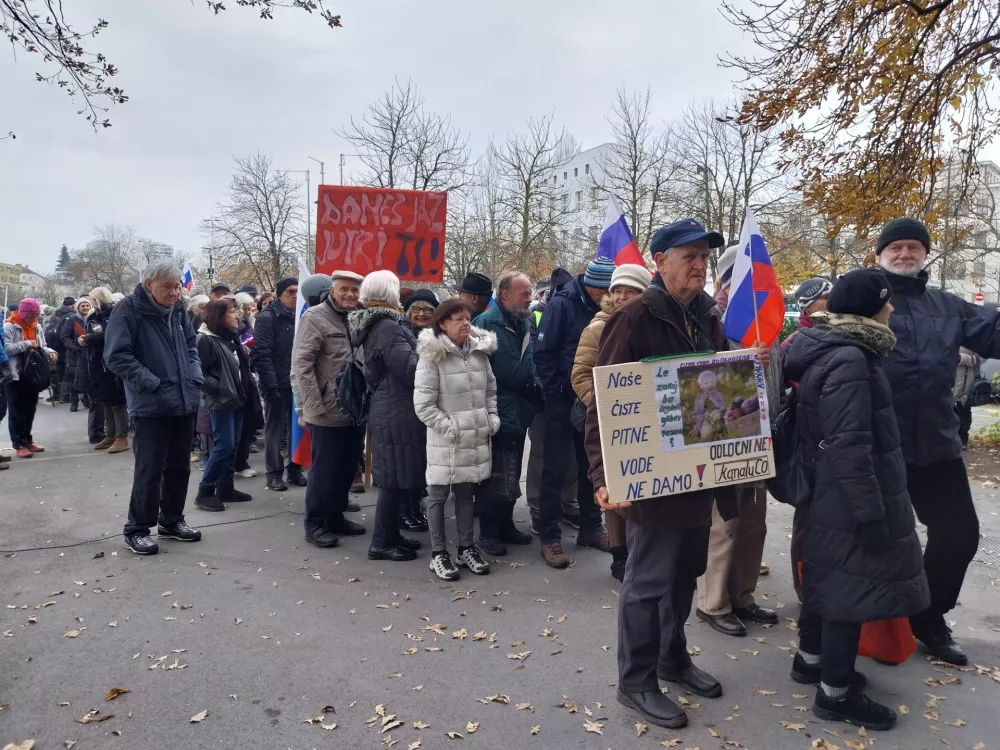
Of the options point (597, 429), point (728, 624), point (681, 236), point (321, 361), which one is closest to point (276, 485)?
point (321, 361)

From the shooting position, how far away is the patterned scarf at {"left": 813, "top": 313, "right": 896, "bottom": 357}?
327 cm

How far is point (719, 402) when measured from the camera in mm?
3281

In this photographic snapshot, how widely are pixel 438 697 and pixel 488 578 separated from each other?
1.65 metres

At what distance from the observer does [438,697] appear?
3.54m

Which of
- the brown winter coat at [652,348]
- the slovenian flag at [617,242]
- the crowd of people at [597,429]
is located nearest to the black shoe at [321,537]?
the crowd of people at [597,429]

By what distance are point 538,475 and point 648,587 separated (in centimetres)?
308

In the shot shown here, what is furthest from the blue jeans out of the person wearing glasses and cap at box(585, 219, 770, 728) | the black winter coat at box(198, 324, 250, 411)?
the person wearing glasses and cap at box(585, 219, 770, 728)

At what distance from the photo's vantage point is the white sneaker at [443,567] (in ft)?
16.7

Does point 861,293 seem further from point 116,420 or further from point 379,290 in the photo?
point 116,420

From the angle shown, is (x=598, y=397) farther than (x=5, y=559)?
No

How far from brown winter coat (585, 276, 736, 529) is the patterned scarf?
1.98ft

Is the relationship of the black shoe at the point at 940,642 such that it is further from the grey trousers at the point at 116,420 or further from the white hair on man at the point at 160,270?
the grey trousers at the point at 116,420

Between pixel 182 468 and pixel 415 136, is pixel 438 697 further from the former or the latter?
pixel 415 136

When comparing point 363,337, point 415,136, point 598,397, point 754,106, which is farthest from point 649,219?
point 598,397
